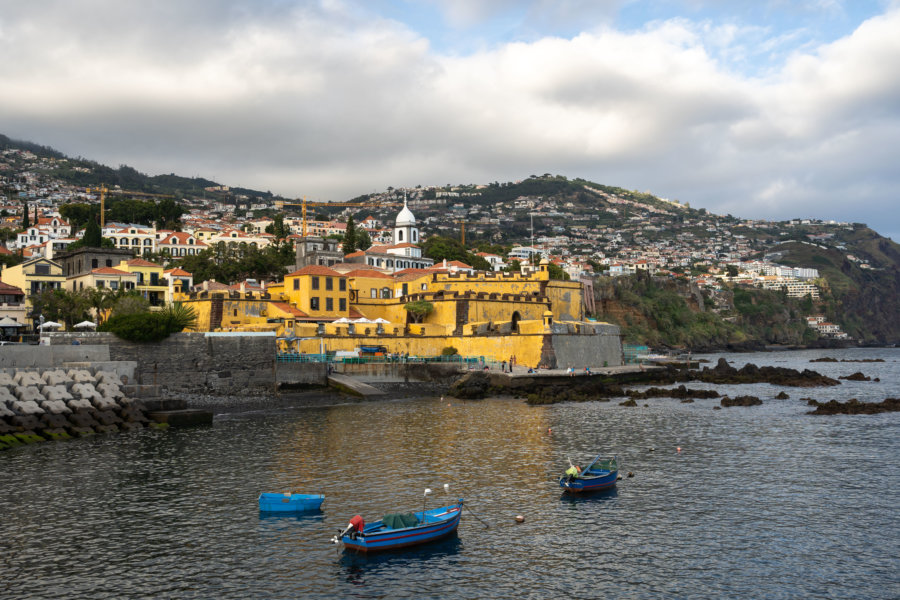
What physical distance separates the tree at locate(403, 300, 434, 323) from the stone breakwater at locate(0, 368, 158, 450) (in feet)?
83.3

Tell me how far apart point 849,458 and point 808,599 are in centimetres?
1487

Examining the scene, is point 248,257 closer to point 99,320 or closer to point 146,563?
point 99,320

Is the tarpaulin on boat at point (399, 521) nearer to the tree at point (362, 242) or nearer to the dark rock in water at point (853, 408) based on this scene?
the dark rock in water at point (853, 408)

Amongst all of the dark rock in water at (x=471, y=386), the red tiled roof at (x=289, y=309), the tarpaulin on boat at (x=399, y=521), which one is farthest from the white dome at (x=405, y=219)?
the tarpaulin on boat at (x=399, y=521)

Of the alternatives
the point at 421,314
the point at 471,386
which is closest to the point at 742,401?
the point at 471,386

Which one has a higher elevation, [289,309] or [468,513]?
[289,309]

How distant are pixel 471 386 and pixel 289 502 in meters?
27.6

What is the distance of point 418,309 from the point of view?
56.8 meters

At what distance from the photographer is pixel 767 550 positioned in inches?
662

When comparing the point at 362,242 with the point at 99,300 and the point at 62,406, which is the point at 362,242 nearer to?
the point at 99,300

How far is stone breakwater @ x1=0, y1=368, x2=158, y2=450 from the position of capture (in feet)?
96.0

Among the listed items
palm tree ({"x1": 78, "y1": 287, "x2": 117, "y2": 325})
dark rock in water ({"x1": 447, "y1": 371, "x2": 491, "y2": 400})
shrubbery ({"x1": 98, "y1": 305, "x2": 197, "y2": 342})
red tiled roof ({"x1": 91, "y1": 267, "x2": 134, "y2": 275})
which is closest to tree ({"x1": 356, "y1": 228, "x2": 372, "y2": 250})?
red tiled roof ({"x1": 91, "y1": 267, "x2": 134, "y2": 275})

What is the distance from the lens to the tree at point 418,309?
186 feet

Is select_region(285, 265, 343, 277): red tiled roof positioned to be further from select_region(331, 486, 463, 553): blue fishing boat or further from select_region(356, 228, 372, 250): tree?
select_region(356, 228, 372, 250): tree
